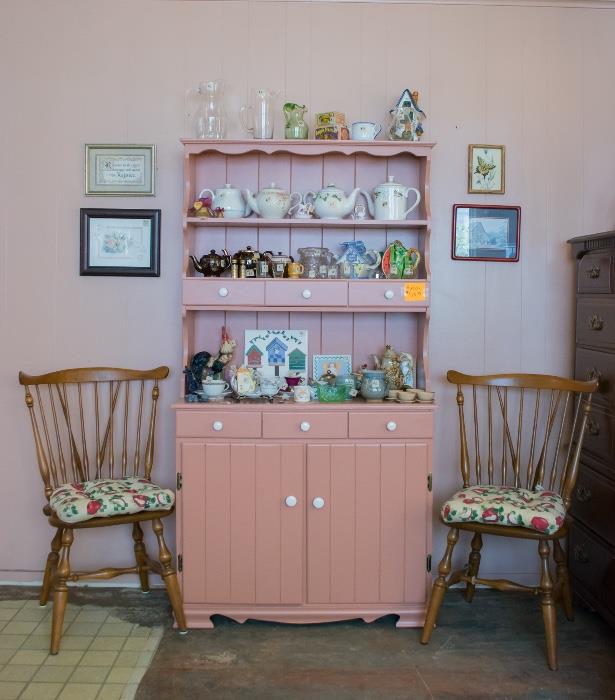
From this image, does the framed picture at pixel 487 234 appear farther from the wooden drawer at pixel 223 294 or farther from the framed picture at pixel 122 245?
the framed picture at pixel 122 245

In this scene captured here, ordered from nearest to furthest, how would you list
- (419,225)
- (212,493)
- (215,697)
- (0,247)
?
(215,697)
(212,493)
(419,225)
(0,247)

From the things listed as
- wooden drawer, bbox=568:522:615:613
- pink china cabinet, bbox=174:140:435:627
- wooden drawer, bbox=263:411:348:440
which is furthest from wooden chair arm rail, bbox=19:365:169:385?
wooden drawer, bbox=568:522:615:613

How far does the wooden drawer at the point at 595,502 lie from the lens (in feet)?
8.38

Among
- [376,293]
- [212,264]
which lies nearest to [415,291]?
[376,293]

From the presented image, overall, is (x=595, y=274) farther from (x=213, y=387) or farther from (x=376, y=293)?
(x=213, y=387)

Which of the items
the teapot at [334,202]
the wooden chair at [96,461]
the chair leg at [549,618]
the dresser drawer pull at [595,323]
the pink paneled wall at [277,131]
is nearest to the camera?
the chair leg at [549,618]

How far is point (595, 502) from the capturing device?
8.79ft

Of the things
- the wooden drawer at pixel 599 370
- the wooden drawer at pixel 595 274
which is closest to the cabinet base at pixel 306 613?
the wooden drawer at pixel 599 370

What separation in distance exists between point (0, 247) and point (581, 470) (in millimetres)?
2667

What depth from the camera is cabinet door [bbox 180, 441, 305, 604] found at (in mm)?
2607

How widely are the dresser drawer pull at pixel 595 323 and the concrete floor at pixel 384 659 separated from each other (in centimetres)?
116

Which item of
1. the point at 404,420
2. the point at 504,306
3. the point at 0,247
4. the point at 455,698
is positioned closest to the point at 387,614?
the point at 455,698

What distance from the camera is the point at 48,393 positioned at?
3021 millimetres

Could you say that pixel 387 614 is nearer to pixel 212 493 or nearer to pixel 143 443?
pixel 212 493
